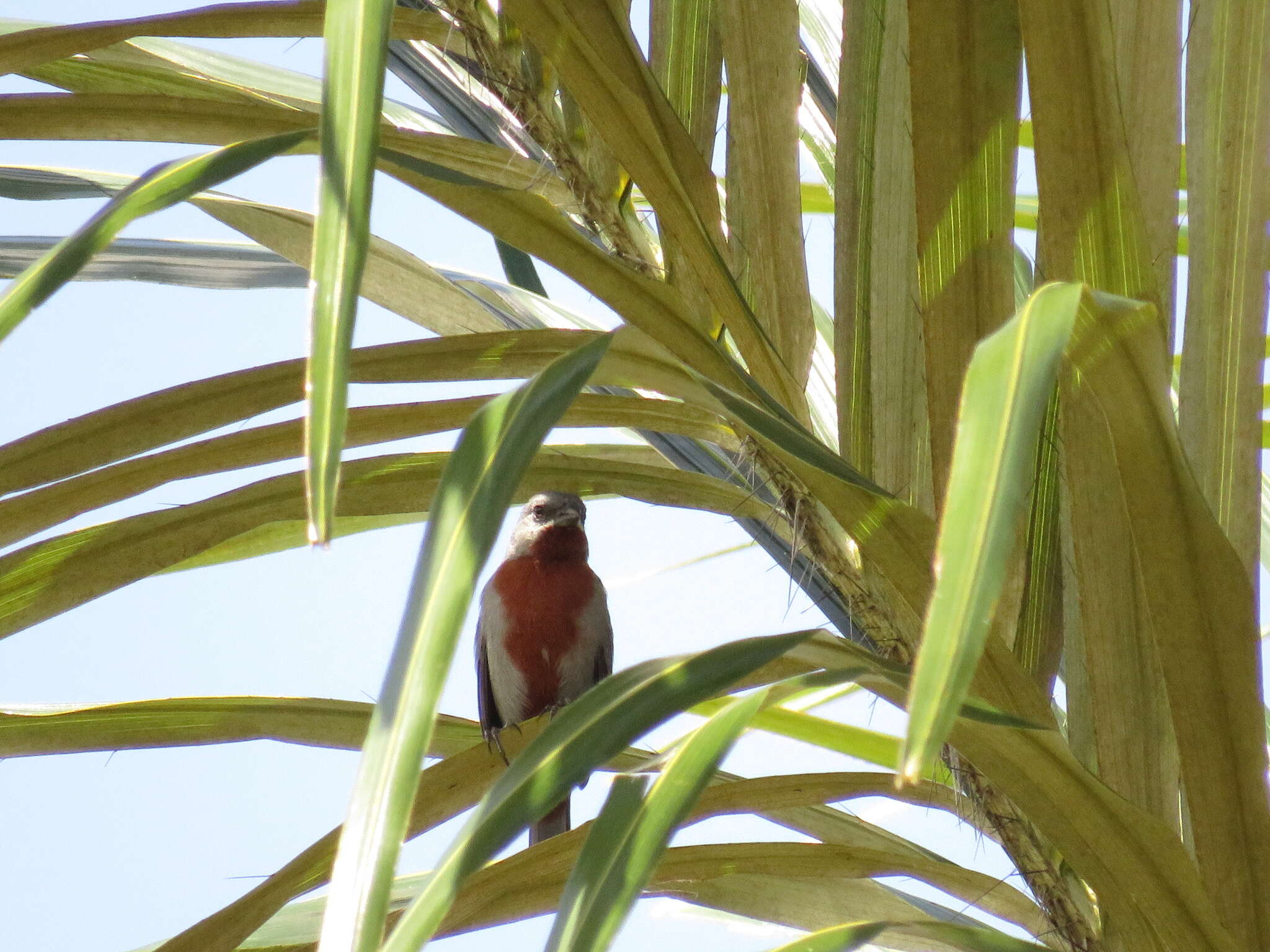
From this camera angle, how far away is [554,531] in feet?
8.27

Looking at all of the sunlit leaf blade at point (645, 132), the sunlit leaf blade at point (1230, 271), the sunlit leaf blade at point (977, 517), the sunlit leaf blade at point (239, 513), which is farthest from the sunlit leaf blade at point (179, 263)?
the sunlit leaf blade at point (977, 517)

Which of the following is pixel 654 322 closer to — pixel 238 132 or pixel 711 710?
pixel 238 132

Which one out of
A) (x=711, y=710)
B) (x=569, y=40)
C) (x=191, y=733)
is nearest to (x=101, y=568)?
(x=191, y=733)

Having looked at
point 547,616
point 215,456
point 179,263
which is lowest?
point 547,616

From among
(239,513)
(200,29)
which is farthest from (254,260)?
(239,513)

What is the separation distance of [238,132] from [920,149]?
1.48 feet

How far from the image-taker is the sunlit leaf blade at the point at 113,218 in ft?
1.27

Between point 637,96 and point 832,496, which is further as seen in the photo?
point 637,96

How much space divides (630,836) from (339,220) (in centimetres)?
22

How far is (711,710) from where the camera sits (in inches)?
50.7

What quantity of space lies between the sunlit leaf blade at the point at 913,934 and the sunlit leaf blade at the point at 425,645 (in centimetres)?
25

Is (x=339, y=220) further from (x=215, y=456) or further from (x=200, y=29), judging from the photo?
(x=200, y=29)

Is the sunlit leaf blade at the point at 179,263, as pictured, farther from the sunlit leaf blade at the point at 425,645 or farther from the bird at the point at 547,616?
the bird at the point at 547,616

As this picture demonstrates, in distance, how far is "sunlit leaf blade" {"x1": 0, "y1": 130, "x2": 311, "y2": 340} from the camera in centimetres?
39
